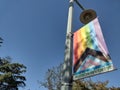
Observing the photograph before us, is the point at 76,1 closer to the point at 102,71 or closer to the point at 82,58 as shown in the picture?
the point at 82,58

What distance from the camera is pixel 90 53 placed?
526 centimetres

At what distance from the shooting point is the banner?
4887 mm

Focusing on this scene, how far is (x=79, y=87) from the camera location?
2411 cm

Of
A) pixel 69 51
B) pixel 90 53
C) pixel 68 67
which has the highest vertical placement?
pixel 69 51

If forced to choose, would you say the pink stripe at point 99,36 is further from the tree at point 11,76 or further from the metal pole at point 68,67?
the tree at point 11,76

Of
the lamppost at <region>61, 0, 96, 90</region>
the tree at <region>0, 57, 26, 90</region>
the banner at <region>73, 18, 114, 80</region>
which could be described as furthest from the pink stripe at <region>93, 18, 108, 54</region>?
the tree at <region>0, 57, 26, 90</region>

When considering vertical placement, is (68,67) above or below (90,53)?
below

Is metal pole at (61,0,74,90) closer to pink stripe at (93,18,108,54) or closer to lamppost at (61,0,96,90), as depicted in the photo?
lamppost at (61,0,96,90)

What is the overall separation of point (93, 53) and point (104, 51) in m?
0.27

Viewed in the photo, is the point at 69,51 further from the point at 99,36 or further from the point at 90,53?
the point at 99,36

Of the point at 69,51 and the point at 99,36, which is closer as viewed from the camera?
the point at 99,36

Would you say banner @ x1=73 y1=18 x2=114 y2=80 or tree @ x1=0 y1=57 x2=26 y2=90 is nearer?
banner @ x1=73 y1=18 x2=114 y2=80

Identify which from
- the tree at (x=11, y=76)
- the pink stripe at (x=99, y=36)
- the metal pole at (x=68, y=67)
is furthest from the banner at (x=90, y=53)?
the tree at (x=11, y=76)

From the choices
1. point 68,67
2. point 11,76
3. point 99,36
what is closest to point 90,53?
point 99,36
